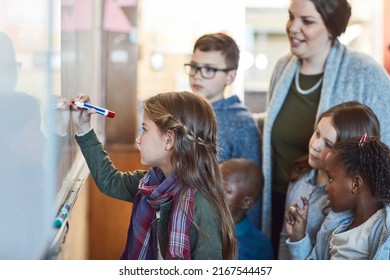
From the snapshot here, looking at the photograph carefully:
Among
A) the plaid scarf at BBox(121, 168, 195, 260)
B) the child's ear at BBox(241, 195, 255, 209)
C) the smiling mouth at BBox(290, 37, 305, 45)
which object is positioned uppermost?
the smiling mouth at BBox(290, 37, 305, 45)

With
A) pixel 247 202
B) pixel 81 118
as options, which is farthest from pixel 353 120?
pixel 81 118

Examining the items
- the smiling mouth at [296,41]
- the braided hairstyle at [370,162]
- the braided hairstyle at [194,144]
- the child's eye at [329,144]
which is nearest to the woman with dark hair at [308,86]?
the smiling mouth at [296,41]

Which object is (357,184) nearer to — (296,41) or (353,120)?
(353,120)

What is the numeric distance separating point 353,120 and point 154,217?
46cm

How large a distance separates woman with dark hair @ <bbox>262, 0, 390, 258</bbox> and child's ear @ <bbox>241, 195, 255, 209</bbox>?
3.5 inches

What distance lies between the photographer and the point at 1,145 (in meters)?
0.82

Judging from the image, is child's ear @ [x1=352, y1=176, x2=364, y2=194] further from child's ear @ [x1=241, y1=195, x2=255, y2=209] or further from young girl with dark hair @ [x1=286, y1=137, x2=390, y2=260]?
child's ear @ [x1=241, y1=195, x2=255, y2=209]

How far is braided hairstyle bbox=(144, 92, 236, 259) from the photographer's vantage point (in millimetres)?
1055

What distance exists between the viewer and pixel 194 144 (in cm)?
106

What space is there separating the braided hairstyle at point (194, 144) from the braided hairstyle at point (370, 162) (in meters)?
0.24

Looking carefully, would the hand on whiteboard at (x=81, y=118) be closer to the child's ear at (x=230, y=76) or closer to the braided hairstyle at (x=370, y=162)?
the braided hairstyle at (x=370, y=162)

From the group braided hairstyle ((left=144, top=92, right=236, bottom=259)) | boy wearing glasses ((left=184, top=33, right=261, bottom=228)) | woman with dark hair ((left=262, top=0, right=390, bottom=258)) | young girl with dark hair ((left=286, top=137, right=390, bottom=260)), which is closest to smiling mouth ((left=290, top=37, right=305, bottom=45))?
woman with dark hair ((left=262, top=0, right=390, bottom=258))
